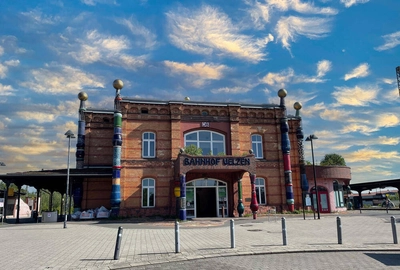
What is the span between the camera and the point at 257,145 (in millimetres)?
27125

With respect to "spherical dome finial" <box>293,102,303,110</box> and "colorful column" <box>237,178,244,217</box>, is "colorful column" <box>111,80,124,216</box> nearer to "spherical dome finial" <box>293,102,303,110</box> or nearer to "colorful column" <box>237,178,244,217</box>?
"colorful column" <box>237,178,244,217</box>

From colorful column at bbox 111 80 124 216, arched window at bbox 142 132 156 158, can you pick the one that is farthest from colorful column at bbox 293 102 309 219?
colorful column at bbox 111 80 124 216

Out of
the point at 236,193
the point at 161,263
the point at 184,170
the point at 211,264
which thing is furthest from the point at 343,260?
the point at 236,193

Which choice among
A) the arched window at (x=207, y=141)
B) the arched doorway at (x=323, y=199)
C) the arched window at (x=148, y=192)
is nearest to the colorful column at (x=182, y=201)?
the arched window at (x=148, y=192)

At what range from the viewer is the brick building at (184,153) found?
2386cm

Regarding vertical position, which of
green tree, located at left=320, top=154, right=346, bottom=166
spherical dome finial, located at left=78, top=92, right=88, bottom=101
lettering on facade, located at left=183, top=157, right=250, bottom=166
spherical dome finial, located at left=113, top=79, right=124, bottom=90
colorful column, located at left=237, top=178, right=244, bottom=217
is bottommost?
colorful column, located at left=237, top=178, right=244, bottom=217

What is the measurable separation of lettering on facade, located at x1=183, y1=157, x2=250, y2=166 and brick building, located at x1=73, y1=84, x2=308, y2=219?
7 cm

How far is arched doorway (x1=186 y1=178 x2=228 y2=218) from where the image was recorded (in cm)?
2453

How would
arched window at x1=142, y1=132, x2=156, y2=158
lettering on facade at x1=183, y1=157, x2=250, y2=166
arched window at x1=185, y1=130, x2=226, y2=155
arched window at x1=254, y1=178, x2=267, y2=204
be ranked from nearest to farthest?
lettering on facade at x1=183, y1=157, x2=250, y2=166 < arched window at x1=142, y1=132, x2=156, y2=158 < arched window at x1=185, y1=130, x2=226, y2=155 < arched window at x1=254, y1=178, x2=267, y2=204

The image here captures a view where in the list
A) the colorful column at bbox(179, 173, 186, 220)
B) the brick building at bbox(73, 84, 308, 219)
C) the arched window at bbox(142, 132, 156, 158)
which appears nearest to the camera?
the colorful column at bbox(179, 173, 186, 220)

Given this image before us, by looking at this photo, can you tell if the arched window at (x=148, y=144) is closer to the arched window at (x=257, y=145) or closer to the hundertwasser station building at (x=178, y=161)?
the hundertwasser station building at (x=178, y=161)

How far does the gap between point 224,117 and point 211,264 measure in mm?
19327

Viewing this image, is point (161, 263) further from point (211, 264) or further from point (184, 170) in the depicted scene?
point (184, 170)

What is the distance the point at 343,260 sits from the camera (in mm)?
8031
